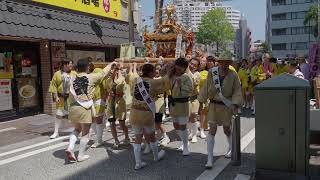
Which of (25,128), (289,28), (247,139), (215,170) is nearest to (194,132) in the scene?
(247,139)

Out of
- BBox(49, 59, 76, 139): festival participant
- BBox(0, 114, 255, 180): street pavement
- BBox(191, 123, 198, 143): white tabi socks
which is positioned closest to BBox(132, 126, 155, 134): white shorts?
BBox(0, 114, 255, 180): street pavement

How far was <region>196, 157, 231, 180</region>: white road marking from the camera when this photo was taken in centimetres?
579

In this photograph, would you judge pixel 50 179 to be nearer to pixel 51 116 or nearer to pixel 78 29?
pixel 51 116

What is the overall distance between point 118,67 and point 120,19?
922 cm

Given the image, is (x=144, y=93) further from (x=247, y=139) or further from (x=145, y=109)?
(x=247, y=139)

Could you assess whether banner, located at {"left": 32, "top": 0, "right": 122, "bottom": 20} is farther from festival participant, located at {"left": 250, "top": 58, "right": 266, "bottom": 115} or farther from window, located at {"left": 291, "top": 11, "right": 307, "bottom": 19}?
window, located at {"left": 291, "top": 11, "right": 307, "bottom": 19}

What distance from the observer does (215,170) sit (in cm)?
610

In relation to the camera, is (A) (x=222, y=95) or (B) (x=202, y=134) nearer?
(A) (x=222, y=95)

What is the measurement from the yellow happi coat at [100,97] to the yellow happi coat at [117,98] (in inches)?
6.6

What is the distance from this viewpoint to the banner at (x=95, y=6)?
40.7 ft

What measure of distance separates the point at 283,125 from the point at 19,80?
8.53m

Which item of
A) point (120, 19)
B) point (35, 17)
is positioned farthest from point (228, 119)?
point (120, 19)

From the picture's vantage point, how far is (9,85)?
11297mm

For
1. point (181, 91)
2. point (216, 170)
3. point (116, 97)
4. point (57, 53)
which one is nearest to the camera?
Answer: point (216, 170)
